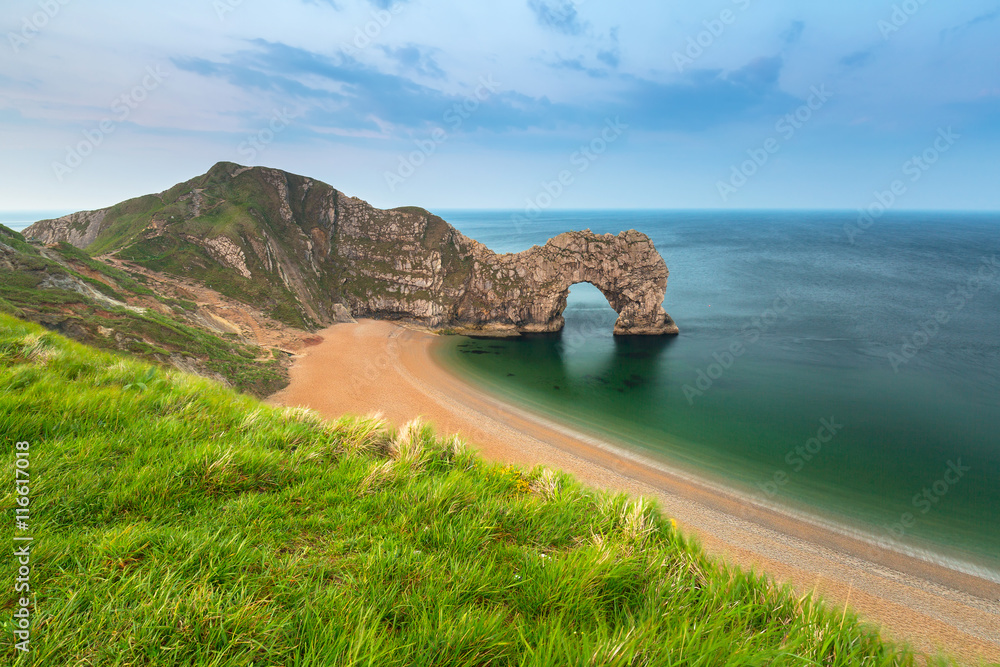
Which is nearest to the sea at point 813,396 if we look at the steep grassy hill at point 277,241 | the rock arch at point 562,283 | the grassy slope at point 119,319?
the rock arch at point 562,283

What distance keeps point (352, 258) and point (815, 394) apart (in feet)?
179

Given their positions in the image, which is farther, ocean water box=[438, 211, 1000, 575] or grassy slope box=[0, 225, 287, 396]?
grassy slope box=[0, 225, 287, 396]

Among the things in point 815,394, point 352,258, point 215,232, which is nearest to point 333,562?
point 815,394

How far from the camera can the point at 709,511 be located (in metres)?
19.3

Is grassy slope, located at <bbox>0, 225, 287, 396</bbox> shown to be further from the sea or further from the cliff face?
the sea

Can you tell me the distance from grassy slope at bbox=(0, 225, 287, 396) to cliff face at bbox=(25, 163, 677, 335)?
387 inches

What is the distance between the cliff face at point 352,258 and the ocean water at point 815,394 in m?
5.12

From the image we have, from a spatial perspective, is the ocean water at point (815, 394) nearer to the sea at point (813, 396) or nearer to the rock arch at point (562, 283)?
the sea at point (813, 396)

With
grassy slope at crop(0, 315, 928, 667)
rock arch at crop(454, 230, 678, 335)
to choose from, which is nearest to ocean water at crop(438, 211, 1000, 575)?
rock arch at crop(454, 230, 678, 335)

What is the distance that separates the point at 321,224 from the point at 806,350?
64.1m

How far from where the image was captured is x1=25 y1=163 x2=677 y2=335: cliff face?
44375 millimetres

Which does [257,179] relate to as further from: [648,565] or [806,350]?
[806,350]

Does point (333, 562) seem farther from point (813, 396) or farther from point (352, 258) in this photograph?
point (352, 258)

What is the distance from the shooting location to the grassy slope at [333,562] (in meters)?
1.92
